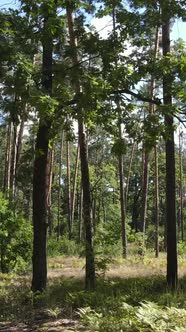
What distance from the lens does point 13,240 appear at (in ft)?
48.3

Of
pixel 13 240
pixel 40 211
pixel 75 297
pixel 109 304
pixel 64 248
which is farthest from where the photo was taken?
pixel 64 248

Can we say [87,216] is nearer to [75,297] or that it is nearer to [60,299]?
[60,299]

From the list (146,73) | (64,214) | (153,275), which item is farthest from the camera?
(64,214)

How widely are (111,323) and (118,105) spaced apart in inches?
185

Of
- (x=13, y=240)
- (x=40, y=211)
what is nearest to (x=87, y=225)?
(x=40, y=211)

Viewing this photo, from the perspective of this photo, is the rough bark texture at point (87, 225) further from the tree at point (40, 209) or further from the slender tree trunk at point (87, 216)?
the tree at point (40, 209)

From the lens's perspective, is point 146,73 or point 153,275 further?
point 153,275

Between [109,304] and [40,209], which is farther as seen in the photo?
[40,209]

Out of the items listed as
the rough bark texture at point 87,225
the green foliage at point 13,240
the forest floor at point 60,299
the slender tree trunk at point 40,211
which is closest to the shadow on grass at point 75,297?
the forest floor at point 60,299

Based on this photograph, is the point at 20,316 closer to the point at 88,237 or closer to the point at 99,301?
the point at 99,301

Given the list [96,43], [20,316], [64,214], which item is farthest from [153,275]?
[64,214]

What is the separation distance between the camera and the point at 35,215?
30.1ft

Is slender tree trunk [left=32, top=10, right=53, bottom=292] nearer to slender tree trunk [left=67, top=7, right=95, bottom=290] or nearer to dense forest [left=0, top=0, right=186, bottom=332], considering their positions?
dense forest [left=0, top=0, right=186, bottom=332]

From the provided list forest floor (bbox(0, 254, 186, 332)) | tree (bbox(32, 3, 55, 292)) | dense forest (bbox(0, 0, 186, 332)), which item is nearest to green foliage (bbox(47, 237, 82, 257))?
forest floor (bbox(0, 254, 186, 332))
